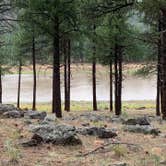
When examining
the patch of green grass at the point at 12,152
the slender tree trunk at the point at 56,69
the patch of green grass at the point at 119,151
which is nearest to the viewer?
the patch of green grass at the point at 12,152

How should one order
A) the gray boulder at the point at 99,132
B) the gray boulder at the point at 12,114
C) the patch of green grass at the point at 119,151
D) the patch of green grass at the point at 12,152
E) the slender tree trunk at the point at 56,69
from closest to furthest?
the patch of green grass at the point at 12,152, the patch of green grass at the point at 119,151, the gray boulder at the point at 99,132, the gray boulder at the point at 12,114, the slender tree trunk at the point at 56,69

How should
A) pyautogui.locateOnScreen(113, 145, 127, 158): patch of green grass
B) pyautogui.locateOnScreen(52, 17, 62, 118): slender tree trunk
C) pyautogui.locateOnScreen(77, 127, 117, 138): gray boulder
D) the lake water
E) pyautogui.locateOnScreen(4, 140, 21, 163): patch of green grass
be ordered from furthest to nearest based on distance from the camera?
the lake water
pyautogui.locateOnScreen(52, 17, 62, 118): slender tree trunk
pyautogui.locateOnScreen(77, 127, 117, 138): gray boulder
pyautogui.locateOnScreen(113, 145, 127, 158): patch of green grass
pyautogui.locateOnScreen(4, 140, 21, 163): patch of green grass

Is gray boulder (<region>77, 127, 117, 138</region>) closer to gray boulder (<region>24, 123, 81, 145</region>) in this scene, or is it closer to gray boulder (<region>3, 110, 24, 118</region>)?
gray boulder (<region>24, 123, 81, 145</region>)

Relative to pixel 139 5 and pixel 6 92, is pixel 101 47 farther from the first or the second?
pixel 6 92

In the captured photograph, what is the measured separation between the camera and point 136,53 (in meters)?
30.7

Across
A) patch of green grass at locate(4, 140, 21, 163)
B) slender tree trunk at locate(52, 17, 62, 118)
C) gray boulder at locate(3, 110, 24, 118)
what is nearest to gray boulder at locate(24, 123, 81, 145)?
patch of green grass at locate(4, 140, 21, 163)

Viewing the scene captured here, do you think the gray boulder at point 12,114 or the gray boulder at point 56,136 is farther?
the gray boulder at point 12,114

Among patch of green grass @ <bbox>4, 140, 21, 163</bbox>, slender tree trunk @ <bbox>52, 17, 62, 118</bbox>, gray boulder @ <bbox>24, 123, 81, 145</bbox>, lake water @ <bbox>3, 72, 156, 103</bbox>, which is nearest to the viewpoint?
patch of green grass @ <bbox>4, 140, 21, 163</bbox>

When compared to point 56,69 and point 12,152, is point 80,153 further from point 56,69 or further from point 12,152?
point 56,69

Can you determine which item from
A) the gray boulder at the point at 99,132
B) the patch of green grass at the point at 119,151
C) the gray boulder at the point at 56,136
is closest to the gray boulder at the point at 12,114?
the gray boulder at the point at 99,132

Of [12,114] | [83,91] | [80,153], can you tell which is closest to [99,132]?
[80,153]

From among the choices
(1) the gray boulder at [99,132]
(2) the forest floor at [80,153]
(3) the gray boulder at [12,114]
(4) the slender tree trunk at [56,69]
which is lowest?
(2) the forest floor at [80,153]

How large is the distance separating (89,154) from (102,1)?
7083 millimetres

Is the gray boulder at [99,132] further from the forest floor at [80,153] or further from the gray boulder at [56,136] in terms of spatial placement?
the gray boulder at [56,136]
